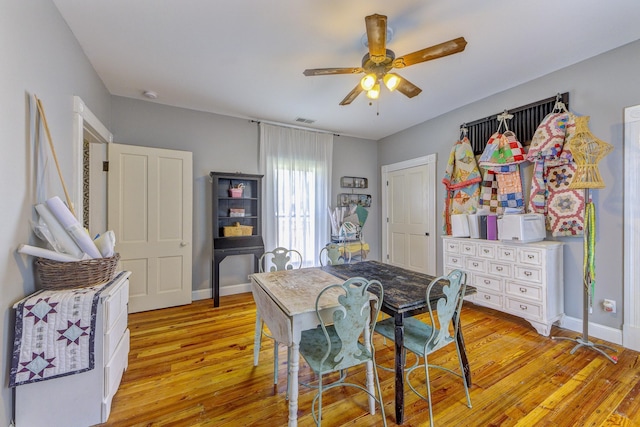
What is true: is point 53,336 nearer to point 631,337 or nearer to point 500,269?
point 500,269

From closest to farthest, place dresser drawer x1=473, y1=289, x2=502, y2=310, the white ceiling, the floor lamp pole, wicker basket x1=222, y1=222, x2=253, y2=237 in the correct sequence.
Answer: the white ceiling, the floor lamp pole, dresser drawer x1=473, y1=289, x2=502, y2=310, wicker basket x1=222, y1=222, x2=253, y2=237

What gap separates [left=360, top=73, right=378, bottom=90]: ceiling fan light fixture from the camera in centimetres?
208

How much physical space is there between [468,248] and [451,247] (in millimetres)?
232

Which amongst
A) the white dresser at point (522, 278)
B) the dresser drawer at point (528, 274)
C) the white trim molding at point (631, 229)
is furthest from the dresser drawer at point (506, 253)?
the white trim molding at point (631, 229)

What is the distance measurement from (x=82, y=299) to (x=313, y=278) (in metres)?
1.41

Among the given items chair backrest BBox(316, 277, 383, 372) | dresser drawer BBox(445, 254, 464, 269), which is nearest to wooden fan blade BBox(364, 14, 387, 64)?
chair backrest BBox(316, 277, 383, 372)

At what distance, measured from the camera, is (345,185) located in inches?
193

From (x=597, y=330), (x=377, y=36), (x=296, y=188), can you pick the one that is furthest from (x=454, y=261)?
(x=377, y=36)

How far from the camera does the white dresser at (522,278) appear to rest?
8.50 feet

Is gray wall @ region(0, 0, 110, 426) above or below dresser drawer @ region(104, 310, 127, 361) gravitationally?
above

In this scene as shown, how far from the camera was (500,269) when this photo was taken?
2908 mm

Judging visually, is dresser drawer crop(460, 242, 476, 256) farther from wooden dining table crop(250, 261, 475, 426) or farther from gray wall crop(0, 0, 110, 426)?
gray wall crop(0, 0, 110, 426)

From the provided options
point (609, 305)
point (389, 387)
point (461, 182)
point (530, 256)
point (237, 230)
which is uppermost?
point (461, 182)

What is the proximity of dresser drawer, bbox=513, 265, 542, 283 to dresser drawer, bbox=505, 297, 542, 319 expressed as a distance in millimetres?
241
